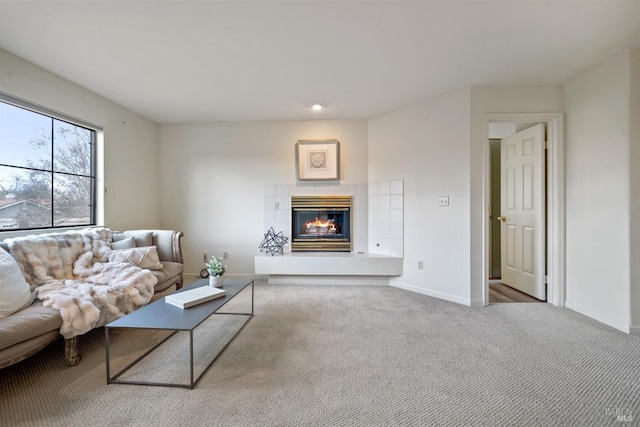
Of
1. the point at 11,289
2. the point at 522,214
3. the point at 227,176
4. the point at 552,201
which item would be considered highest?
the point at 227,176

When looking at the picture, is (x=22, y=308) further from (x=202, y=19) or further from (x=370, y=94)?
(x=370, y=94)

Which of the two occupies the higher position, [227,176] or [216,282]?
[227,176]

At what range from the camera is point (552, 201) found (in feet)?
9.41

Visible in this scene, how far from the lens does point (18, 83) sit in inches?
91.8

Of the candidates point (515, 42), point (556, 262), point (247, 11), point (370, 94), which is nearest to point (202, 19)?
point (247, 11)

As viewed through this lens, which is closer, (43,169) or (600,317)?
(600,317)

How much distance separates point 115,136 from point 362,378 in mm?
3765

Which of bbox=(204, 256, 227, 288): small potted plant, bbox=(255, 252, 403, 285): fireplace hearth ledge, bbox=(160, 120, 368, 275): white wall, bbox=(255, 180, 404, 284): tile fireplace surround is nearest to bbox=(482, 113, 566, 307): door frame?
bbox=(255, 180, 404, 284): tile fireplace surround

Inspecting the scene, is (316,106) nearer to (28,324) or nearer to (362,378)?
(362,378)

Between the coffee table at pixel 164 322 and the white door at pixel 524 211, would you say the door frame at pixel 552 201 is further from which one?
the coffee table at pixel 164 322

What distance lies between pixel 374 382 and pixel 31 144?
3.52 meters

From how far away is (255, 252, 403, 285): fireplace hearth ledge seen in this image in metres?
3.51

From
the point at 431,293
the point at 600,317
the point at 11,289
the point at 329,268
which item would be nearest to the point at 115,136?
the point at 11,289

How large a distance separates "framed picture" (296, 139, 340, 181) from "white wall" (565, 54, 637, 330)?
255cm
